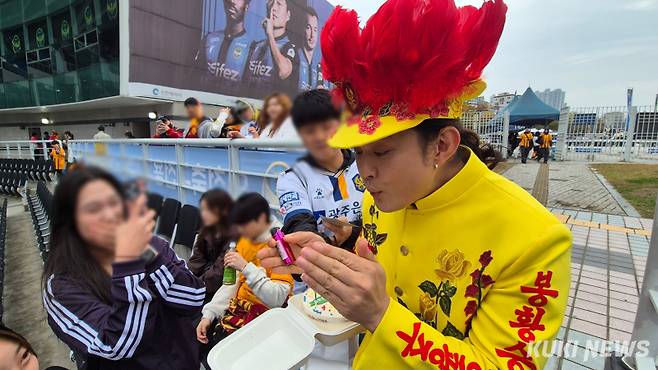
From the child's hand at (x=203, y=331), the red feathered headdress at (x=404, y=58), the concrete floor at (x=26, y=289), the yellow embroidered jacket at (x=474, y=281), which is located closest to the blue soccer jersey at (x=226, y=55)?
the red feathered headdress at (x=404, y=58)

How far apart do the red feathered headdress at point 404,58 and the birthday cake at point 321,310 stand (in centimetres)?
74

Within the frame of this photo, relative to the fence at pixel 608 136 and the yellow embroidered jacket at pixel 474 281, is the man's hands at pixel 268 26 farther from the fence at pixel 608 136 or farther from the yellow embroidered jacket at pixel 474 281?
the fence at pixel 608 136

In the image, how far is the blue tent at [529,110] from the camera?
1856cm

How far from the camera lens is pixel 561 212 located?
6.69m

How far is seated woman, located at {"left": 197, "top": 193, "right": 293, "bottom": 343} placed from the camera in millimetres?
780

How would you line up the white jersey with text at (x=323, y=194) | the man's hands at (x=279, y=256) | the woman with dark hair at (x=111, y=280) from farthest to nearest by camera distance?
the white jersey with text at (x=323, y=194) < the man's hands at (x=279, y=256) < the woman with dark hair at (x=111, y=280)

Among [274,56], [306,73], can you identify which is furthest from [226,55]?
[306,73]

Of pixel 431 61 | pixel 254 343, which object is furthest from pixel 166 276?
pixel 431 61

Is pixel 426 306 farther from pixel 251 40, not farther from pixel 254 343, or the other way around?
pixel 251 40

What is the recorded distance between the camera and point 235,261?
1.21 meters

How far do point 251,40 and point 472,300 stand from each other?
94 centimetres

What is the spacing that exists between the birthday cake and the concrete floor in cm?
96

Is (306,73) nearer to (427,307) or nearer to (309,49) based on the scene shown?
(309,49)

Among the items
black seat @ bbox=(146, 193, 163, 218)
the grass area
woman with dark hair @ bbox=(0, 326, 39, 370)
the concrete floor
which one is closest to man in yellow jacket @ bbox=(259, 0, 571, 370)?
black seat @ bbox=(146, 193, 163, 218)
